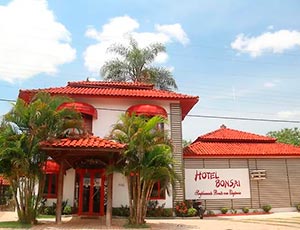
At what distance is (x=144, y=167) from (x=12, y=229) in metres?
5.44

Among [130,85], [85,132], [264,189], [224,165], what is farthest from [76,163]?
[264,189]

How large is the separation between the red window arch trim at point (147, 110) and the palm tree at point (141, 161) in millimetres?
4589

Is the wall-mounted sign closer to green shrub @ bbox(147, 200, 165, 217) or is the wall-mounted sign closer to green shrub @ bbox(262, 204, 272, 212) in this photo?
green shrub @ bbox(262, 204, 272, 212)

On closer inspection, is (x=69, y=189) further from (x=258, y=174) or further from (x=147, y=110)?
(x=258, y=174)

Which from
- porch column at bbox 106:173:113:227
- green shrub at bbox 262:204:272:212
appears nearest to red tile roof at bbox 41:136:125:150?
porch column at bbox 106:173:113:227

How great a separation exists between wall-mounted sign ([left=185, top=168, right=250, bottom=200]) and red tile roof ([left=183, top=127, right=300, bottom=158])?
1034 millimetres

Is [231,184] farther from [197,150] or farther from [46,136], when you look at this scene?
[46,136]

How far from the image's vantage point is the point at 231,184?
21312mm

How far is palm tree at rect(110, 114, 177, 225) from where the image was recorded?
14.2 m

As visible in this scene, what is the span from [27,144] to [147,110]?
7481 mm

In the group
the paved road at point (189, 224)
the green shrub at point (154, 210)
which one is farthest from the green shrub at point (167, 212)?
the paved road at point (189, 224)

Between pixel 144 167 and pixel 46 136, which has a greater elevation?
pixel 46 136

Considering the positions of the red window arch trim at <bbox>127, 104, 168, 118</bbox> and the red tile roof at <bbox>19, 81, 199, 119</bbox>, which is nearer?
the red window arch trim at <bbox>127, 104, 168, 118</bbox>

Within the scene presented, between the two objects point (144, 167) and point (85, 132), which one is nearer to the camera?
point (144, 167)
